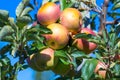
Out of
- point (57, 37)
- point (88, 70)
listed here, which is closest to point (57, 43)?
point (57, 37)

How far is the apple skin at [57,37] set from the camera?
1.41m

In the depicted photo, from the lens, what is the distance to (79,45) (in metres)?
1.45

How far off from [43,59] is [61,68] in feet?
0.22

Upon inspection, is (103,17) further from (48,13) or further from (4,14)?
(4,14)

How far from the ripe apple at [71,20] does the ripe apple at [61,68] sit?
12 cm

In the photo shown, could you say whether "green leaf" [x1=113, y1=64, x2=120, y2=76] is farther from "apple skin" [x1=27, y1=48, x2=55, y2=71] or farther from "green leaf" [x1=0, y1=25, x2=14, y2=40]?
"green leaf" [x1=0, y1=25, x2=14, y2=40]

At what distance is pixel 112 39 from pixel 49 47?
210mm

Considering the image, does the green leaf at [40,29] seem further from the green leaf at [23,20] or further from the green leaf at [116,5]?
the green leaf at [116,5]

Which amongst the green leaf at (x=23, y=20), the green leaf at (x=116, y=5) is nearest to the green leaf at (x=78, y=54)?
the green leaf at (x=23, y=20)

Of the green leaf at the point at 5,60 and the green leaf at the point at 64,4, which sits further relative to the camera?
the green leaf at the point at 64,4

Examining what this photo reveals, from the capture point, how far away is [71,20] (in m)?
1.46

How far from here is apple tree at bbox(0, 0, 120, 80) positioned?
1.35 m

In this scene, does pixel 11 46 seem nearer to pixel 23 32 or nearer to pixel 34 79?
pixel 23 32

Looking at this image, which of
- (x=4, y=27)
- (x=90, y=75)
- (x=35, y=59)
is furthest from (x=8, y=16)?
(x=90, y=75)
